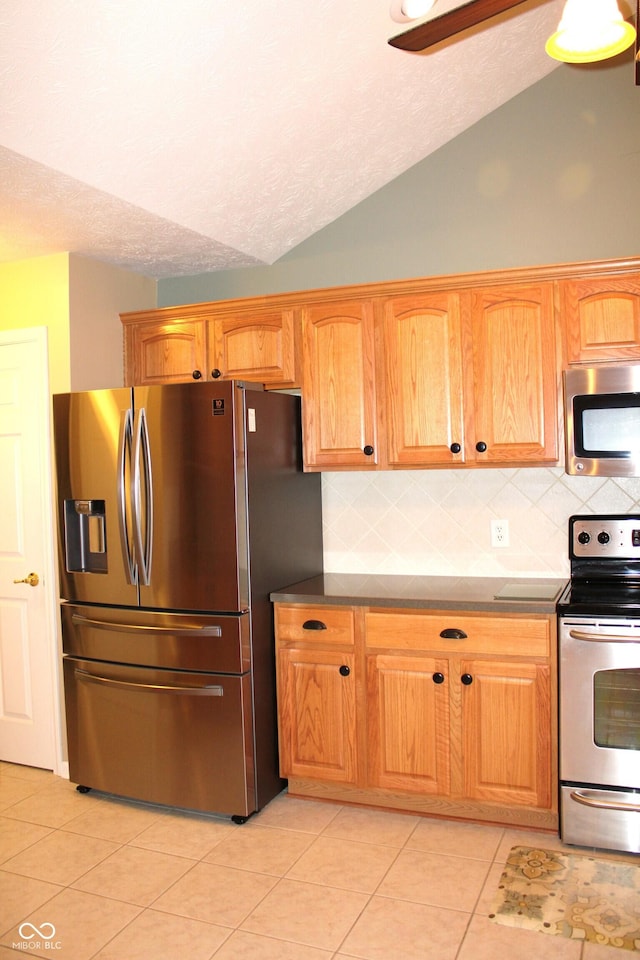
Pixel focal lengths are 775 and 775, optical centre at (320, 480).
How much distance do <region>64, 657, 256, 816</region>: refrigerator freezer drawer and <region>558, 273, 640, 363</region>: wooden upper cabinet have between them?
189 centimetres

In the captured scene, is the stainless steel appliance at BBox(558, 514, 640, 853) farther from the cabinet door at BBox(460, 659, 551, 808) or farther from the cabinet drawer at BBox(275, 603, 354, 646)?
the cabinet drawer at BBox(275, 603, 354, 646)

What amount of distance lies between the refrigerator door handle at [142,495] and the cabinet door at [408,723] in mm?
1011

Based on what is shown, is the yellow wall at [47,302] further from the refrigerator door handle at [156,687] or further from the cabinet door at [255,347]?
the refrigerator door handle at [156,687]

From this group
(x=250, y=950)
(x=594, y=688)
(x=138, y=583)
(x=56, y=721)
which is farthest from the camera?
(x=56, y=721)

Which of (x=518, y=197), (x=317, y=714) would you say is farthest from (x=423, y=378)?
(x=317, y=714)

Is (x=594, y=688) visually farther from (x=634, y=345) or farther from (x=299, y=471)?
(x=299, y=471)

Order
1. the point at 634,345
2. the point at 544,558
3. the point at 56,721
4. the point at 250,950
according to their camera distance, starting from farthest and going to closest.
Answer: the point at 56,721 < the point at 544,558 < the point at 634,345 < the point at 250,950

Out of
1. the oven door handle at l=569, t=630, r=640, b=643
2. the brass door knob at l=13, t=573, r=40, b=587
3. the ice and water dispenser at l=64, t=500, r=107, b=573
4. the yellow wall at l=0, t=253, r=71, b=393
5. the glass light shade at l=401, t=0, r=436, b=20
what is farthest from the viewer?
the brass door knob at l=13, t=573, r=40, b=587

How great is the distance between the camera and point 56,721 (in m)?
3.68

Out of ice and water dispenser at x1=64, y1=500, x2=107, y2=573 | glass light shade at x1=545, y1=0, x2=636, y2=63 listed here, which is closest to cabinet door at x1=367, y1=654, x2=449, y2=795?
ice and water dispenser at x1=64, y1=500, x2=107, y2=573

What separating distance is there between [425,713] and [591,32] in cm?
236

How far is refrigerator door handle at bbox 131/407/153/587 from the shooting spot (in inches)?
125

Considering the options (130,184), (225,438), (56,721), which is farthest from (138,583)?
(130,184)

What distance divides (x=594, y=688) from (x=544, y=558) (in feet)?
2.55
